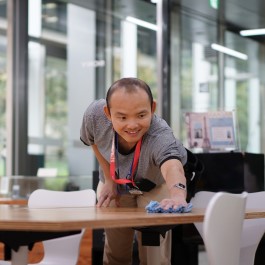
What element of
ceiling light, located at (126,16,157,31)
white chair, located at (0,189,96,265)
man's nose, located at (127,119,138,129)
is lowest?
white chair, located at (0,189,96,265)

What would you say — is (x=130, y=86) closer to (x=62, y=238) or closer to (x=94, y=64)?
(x=62, y=238)

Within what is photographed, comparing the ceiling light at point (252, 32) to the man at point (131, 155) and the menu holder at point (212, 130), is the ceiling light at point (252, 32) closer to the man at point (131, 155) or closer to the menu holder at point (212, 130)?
the menu holder at point (212, 130)

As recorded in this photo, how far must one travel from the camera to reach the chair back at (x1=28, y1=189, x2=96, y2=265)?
3.49 meters

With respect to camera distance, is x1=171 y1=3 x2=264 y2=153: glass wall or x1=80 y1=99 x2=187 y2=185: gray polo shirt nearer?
x1=80 y1=99 x2=187 y2=185: gray polo shirt

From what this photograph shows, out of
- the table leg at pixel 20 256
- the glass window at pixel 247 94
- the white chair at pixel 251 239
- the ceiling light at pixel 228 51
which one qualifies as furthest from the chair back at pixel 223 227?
the ceiling light at pixel 228 51

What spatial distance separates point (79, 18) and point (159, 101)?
125 centimetres

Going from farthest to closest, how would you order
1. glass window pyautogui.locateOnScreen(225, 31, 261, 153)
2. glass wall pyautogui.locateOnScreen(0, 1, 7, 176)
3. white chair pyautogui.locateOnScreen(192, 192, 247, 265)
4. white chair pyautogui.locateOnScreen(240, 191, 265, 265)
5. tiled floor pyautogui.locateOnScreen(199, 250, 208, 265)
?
glass wall pyautogui.locateOnScreen(0, 1, 7, 176) → glass window pyautogui.locateOnScreen(225, 31, 261, 153) → tiled floor pyautogui.locateOnScreen(199, 250, 208, 265) → white chair pyautogui.locateOnScreen(240, 191, 265, 265) → white chair pyautogui.locateOnScreen(192, 192, 247, 265)

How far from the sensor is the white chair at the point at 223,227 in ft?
7.06

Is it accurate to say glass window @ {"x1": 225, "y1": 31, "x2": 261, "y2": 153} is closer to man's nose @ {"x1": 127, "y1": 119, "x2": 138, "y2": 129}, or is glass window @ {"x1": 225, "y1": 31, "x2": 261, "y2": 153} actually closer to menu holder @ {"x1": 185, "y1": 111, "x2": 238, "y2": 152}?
menu holder @ {"x1": 185, "y1": 111, "x2": 238, "y2": 152}

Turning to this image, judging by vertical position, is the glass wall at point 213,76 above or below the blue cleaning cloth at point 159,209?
above

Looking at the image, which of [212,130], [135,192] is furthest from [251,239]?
[212,130]

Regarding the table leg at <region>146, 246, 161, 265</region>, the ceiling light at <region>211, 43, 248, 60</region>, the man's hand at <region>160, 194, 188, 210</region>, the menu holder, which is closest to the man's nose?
the man's hand at <region>160, 194, 188, 210</region>

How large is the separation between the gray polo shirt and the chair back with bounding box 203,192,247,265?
1.69 ft

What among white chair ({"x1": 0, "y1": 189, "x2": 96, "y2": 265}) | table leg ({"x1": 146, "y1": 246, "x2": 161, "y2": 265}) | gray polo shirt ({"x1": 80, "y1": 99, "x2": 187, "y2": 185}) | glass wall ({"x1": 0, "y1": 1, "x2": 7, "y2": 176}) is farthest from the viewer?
glass wall ({"x1": 0, "y1": 1, "x2": 7, "y2": 176})
